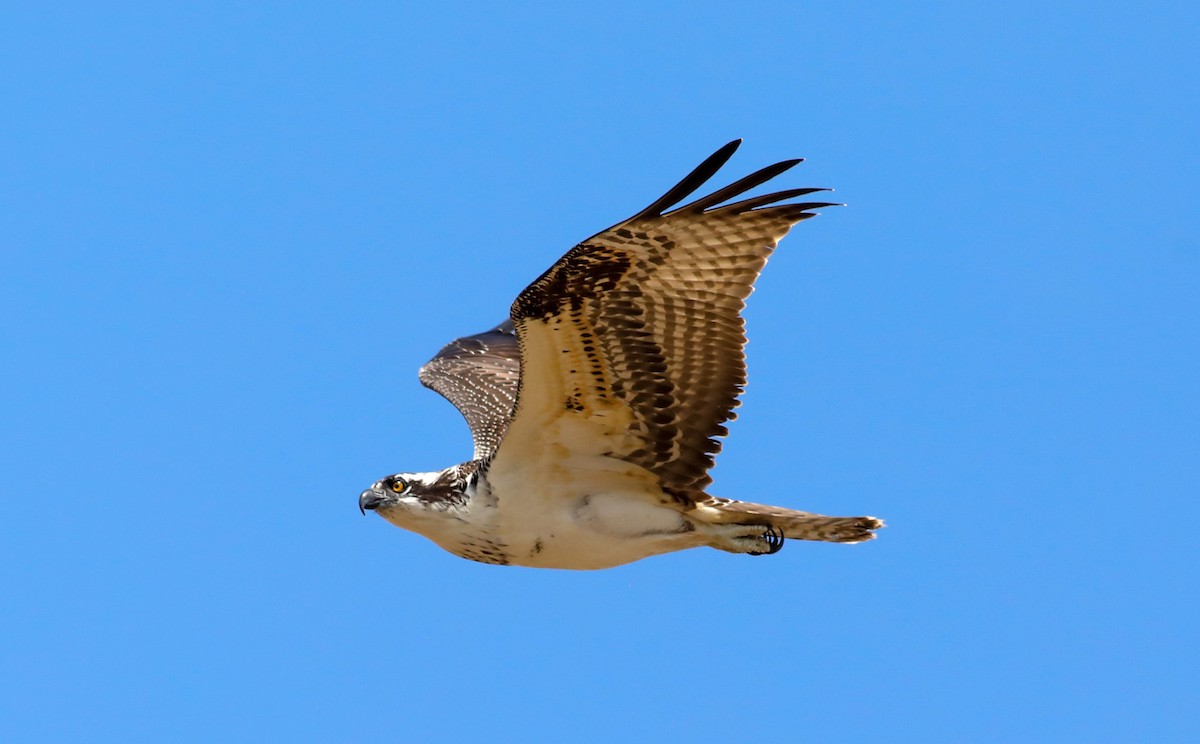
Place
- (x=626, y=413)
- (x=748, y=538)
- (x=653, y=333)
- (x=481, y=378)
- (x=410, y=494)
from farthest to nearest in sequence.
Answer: (x=481, y=378)
(x=410, y=494)
(x=748, y=538)
(x=626, y=413)
(x=653, y=333)

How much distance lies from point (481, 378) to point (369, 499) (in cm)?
294

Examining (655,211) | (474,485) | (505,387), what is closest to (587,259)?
(655,211)

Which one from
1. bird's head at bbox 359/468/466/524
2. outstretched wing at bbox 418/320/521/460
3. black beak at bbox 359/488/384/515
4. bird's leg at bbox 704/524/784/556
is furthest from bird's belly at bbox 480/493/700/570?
outstretched wing at bbox 418/320/521/460

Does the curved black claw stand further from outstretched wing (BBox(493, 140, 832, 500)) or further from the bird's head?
the bird's head

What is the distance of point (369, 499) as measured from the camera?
9812 mm

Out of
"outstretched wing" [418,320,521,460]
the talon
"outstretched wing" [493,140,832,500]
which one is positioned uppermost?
"outstretched wing" [418,320,521,460]

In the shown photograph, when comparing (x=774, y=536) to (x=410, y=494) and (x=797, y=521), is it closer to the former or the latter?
(x=797, y=521)

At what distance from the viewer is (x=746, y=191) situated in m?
8.45

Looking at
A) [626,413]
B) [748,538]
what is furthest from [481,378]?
[748,538]

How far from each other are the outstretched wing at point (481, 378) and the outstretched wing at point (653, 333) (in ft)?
5.79

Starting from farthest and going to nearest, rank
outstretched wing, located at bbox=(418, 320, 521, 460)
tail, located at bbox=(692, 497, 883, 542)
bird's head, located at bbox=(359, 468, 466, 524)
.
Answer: outstretched wing, located at bbox=(418, 320, 521, 460) → bird's head, located at bbox=(359, 468, 466, 524) → tail, located at bbox=(692, 497, 883, 542)

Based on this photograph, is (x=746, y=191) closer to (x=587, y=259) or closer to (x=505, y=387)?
(x=587, y=259)

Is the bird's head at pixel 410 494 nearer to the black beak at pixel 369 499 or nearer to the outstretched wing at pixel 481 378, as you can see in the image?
the black beak at pixel 369 499

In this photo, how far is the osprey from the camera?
28.0ft
